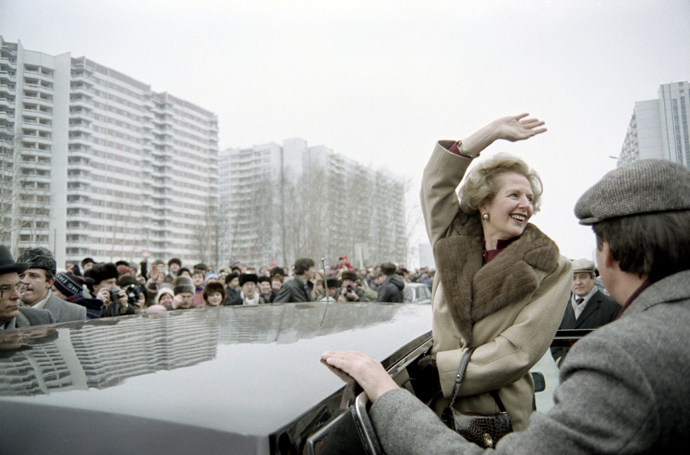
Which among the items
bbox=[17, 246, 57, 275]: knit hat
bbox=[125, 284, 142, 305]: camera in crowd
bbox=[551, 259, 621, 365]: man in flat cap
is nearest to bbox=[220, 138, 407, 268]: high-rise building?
bbox=[125, 284, 142, 305]: camera in crowd

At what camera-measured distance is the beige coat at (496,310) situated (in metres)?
1.55

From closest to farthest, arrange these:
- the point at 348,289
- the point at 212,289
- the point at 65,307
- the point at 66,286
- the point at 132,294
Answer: the point at 65,307 < the point at 66,286 < the point at 132,294 < the point at 212,289 < the point at 348,289

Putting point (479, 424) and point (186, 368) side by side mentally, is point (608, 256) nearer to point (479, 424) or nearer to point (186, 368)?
point (479, 424)

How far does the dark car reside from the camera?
32.0 inches

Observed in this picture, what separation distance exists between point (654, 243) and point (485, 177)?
99cm

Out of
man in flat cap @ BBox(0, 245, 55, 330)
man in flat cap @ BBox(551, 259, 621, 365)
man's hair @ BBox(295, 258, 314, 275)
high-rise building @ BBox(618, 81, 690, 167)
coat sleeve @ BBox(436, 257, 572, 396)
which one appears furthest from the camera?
high-rise building @ BBox(618, 81, 690, 167)

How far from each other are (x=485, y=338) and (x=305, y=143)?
91.5 meters

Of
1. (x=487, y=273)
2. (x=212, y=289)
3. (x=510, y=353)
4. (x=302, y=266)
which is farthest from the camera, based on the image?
(x=302, y=266)

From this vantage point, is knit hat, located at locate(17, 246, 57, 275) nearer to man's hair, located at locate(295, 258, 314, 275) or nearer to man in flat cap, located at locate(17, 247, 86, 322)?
man in flat cap, located at locate(17, 247, 86, 322)

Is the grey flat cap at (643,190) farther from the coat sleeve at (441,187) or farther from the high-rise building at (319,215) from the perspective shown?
the high-rise building at (319,215)

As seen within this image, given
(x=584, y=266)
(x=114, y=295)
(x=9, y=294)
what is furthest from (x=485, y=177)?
(x=114, y=295)

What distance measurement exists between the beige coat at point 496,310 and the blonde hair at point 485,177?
9 cm

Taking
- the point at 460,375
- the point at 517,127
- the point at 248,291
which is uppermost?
the point at 517,127

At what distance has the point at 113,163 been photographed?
237 feet
